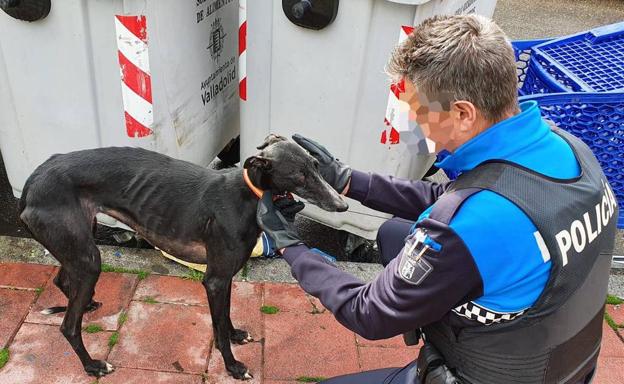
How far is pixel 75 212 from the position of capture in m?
2.26

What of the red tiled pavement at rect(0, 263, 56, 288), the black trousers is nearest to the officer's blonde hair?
the black trousers

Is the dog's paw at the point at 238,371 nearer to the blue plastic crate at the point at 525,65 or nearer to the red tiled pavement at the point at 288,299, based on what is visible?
the red tiled pavement at the point at 288,299

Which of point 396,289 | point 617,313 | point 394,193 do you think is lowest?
point 617,313

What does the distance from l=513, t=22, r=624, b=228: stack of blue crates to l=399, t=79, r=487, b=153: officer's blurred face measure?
1.17 metres

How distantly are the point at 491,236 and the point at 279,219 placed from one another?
83 centimetres

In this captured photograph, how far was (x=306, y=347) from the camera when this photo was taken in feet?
9.01

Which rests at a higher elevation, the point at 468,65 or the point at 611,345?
the point at 468,65

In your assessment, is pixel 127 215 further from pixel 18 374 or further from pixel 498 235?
pixel 498 235

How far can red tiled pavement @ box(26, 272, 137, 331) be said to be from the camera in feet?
8.98

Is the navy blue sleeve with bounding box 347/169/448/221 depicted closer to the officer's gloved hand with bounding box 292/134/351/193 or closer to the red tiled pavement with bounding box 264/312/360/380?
the officer's gloved hand with bounding box 292/134/351/193

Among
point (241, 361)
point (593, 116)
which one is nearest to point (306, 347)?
point (241, 361)

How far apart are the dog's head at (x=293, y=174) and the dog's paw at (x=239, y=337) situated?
0.88 metres

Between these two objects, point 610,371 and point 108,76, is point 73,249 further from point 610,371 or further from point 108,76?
point 610,371

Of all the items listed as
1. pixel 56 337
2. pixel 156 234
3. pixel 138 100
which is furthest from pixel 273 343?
pixel 138 100
